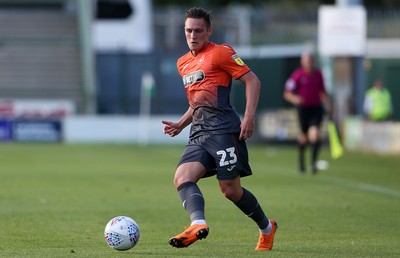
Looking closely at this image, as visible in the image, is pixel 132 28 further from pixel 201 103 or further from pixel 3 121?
pixel 201 103

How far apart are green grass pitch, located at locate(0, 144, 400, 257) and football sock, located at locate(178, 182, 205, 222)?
35 centimetres

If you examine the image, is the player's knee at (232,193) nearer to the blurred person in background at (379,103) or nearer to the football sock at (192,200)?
the football sock at (192,200)

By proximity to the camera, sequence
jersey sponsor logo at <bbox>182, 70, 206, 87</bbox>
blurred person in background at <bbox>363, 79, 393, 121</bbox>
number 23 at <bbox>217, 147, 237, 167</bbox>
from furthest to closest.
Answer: blurred person in background at <bbox>363, 79, 393, 121</bbox> → jersey sponsor logo at <bbox>182, 70, 206, 87</bbox> → number 23 at <bbox>217, 147, 237, 167</bbox>

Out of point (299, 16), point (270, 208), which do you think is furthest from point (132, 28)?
point (270, 208)

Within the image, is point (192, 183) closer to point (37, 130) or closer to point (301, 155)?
point (301, 155)

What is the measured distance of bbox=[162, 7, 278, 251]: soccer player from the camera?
925 cm

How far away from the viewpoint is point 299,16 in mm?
51312

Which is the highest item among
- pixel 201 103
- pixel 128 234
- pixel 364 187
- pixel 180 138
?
pixel 201 103

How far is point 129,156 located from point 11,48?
17502 mm

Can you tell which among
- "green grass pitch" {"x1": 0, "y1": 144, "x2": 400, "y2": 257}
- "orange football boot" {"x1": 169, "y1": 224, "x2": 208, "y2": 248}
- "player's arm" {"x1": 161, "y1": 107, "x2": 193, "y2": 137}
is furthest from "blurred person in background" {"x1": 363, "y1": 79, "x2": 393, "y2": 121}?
"orange football boot" {"x1": 169, "y1": 224, "x2": 208, "y2": 248}

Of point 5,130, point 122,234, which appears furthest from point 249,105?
point 5,130

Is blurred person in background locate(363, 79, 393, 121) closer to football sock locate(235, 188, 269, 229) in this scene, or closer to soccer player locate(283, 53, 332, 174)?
soccer player locate(283, 53, 332, 174)

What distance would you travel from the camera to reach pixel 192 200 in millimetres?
9109

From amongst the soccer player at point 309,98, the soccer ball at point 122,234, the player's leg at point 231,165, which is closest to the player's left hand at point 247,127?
the player's leg at point 231,165
